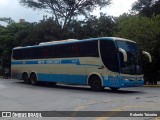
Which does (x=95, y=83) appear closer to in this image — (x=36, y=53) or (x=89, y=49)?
(x=89, y=49)

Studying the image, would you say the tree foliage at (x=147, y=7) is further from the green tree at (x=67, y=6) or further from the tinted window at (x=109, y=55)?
the tinted window at (x=109, y=55)

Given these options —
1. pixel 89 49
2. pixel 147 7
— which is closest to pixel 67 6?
pixel 147 7

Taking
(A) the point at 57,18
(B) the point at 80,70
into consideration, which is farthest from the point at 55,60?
(A) the point at 57,18

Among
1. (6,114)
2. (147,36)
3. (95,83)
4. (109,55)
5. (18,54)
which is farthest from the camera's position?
(18,54)

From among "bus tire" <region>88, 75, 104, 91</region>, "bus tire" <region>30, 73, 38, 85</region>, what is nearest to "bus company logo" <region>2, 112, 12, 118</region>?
"bus tire" <region>88, 75, 104, 91</region>

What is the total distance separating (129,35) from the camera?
1161 inches

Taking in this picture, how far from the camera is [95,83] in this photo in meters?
21.1

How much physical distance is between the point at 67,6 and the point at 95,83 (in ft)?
90.2

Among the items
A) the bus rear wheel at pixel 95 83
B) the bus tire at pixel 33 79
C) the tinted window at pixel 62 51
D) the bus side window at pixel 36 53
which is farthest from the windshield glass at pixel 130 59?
the bus tire at pixel 33 79

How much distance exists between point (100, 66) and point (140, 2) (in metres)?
37.9

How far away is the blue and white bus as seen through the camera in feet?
64.5

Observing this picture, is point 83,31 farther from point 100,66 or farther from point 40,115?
point 40,115

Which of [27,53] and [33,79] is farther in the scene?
[27,53]

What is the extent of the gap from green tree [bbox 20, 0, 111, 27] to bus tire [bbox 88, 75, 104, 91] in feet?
83.9
